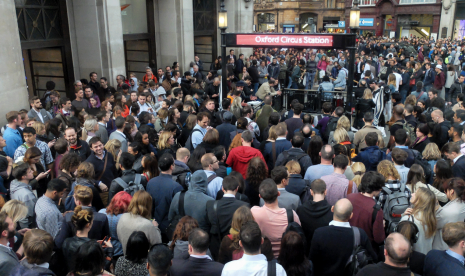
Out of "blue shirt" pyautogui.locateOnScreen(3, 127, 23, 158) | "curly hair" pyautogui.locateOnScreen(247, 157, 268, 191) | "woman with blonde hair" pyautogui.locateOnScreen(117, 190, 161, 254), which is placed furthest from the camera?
"blue shirt" pyautogui.locateOnScreen(3, 127, 23, 158)

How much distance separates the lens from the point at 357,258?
3734 millimetres

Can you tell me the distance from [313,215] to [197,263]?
156 cm

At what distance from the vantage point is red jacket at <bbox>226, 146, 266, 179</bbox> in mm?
5914

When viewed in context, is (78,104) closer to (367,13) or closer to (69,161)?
(69,161)

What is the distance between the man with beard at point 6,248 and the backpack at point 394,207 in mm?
4113

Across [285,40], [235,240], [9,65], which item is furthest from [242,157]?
[9,65]

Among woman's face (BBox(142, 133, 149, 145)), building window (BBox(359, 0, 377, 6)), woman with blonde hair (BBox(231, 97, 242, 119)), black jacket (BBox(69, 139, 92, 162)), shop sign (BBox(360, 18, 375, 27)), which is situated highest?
building window (BBox(359, 0, 377, 6))

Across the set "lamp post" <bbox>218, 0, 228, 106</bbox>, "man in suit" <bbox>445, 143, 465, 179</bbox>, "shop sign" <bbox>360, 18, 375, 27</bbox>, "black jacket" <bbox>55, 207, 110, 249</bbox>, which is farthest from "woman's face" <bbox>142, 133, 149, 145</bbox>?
"shop sign" <bbox>360, 18, 375, 27</bbox>

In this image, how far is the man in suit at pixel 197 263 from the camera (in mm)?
3342

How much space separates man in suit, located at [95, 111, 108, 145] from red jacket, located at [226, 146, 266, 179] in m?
2.74

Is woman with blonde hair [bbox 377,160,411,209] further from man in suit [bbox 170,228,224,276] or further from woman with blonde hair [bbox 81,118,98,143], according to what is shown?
woman with blonde hair [bbox 81,118,98,143]

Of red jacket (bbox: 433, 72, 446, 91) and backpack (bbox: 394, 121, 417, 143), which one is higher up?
red jacket (bbox: 433, 72, 446, 91)

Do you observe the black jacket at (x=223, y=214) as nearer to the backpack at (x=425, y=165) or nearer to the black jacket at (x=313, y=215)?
the black jacket at (x=313, y=215)

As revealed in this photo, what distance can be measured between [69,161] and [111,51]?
7802 millimetres
